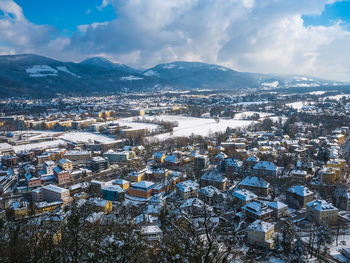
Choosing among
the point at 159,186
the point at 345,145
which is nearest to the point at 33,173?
the point at 159,186

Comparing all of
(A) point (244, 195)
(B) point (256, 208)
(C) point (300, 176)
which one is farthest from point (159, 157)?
(B) point (256, 208)

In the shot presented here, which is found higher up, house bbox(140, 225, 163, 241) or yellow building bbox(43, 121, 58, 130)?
yellow building bbox(43, 121, 58, 130)

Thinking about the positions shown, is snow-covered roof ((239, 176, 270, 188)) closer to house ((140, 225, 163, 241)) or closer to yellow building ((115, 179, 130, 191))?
yellow building ((115, 179, 130, 191))

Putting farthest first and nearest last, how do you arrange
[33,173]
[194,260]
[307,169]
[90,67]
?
[90,67] < [33,173] < [307,169] < [194,260]

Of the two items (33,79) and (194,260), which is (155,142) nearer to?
(194,260)

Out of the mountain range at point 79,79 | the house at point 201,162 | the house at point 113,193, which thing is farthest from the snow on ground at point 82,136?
the mountain range at point 79,79

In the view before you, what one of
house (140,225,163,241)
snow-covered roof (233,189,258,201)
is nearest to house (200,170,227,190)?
snow-covered roof (233,189,258,201)
